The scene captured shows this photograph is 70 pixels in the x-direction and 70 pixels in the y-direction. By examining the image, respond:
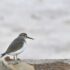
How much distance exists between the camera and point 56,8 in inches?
726

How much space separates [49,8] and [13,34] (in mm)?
4454

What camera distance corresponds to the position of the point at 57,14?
17297 mm

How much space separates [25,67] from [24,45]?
1013 millimetres

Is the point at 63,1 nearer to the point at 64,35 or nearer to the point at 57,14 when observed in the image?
the point at 57,14

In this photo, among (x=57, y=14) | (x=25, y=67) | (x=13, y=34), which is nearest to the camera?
(x=25, y=67)

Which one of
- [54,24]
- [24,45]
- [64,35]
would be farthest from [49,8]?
[24,45]

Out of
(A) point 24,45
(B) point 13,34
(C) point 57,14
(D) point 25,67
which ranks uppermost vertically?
(C) point 57,14

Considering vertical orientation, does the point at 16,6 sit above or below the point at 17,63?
above

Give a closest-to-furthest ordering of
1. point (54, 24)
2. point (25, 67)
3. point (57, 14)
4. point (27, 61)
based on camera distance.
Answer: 1. point (25, 67)
2. point (27, 61)
3. point (54, 24)
4. point (57, 14)

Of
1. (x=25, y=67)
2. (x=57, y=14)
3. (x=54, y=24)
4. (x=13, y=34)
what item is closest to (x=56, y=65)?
(x=25, y=67)

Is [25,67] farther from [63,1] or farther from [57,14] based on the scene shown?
[63,1]

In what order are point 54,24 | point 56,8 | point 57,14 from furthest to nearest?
1. point 56,8
2. point 57,14
3. point 54,24

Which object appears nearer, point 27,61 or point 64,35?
point 27,61

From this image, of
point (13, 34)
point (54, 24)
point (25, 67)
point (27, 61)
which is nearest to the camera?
point (25, 67)
